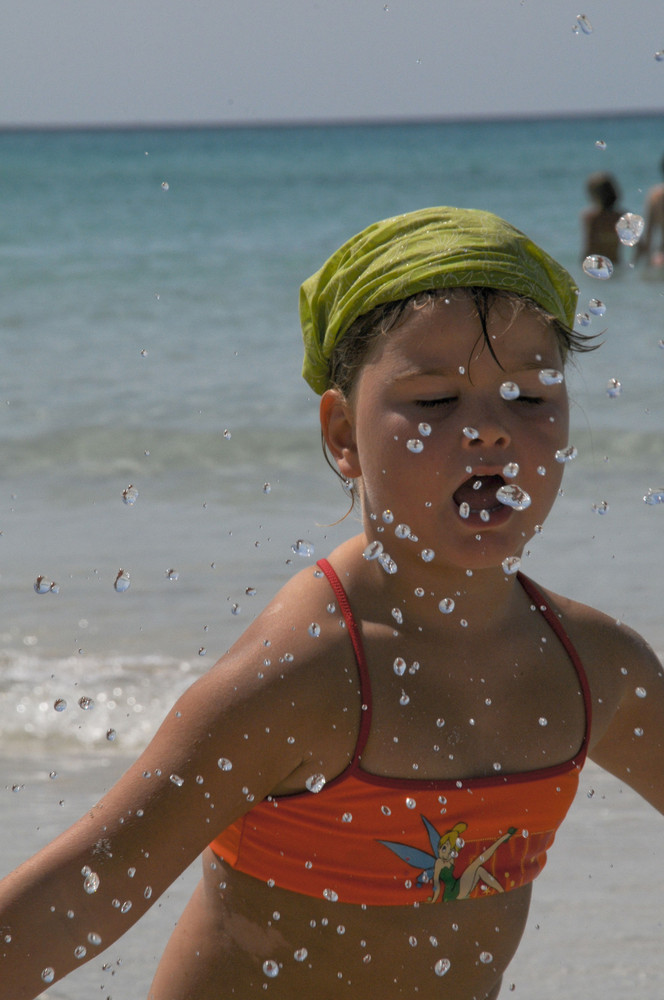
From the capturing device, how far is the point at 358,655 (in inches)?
64.3

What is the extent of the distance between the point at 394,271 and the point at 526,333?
0.19m

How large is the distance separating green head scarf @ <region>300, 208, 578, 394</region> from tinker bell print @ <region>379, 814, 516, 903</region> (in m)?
0.67

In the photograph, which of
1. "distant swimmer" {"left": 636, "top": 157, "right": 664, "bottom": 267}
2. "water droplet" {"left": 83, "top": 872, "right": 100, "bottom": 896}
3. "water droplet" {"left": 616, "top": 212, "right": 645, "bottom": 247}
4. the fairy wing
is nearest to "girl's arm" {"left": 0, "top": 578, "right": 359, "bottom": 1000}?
"water droplet" {"left": 83, "top": 872, "right": 100, "bottom": 896}

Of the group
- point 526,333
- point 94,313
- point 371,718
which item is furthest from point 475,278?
point 94,313

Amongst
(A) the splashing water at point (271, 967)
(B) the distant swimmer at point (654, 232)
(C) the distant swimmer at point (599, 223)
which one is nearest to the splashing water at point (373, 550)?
(A) the splashing water at point (271, 967)

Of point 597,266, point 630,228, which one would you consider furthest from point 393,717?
point 630,228

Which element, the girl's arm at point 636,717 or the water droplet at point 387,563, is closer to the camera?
the water droplet at point 387,563

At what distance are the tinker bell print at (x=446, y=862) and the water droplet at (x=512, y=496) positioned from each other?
431 mm

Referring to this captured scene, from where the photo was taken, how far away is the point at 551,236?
621 inches

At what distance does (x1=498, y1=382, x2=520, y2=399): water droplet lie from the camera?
1.58 meters

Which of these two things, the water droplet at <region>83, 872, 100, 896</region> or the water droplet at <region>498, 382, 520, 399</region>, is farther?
the water droplet at <region>498, 382, 520, 399</region>

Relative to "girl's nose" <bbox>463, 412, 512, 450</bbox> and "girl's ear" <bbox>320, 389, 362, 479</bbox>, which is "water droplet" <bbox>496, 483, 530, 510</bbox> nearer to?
"girl's nose" <bbox>463, 412, 512, 450</bbox>

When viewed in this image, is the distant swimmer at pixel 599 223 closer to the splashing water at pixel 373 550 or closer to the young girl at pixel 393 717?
the young girl at pixel 393 717

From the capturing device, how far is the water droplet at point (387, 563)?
5.56 ft
